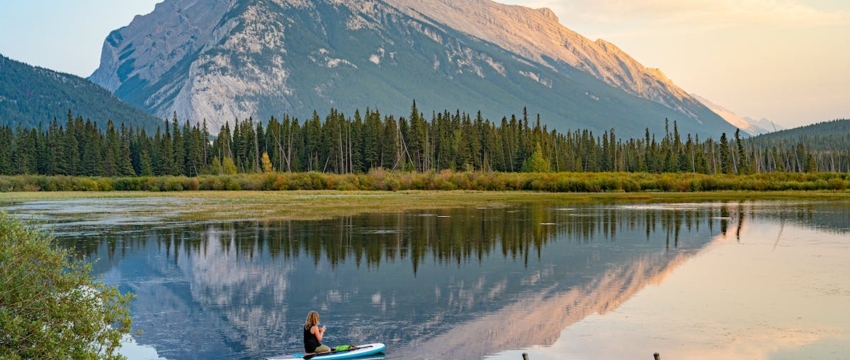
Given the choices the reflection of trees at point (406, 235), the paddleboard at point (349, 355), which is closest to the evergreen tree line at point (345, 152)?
the reflection of trees at point (406, 235)

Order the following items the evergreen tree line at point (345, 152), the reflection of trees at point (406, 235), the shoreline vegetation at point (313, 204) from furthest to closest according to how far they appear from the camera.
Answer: the evergreen tree line at point (345, 152) → the shoreline vegetation at point (313, 204) → the reflection of trees at point (406, 235)

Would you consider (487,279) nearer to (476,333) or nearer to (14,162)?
(476,333)

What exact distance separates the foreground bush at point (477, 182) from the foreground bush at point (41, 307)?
3737 inches

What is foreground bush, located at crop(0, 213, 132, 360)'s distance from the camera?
43.9 ft

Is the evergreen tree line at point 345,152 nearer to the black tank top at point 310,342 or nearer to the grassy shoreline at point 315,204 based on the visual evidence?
the grassy shoreline at point 315,204

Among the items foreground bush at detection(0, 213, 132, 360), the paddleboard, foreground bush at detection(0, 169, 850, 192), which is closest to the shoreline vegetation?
foreground bush at detection(0, 169, 850, 192)

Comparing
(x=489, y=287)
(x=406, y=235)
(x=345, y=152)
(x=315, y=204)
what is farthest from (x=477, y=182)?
(x=489, y=287)

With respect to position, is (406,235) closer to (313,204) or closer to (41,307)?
(41,307)

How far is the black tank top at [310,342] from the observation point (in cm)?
1834

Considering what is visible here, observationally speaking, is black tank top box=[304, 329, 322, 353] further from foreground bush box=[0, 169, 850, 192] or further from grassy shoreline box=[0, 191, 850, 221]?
foreground bush box=[0, 169, 850, 192]

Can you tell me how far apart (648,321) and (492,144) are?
405ft

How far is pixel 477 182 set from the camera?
110250mm

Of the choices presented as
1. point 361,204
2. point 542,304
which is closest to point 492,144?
point 361,204

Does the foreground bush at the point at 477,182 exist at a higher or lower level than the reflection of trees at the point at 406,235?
higher
